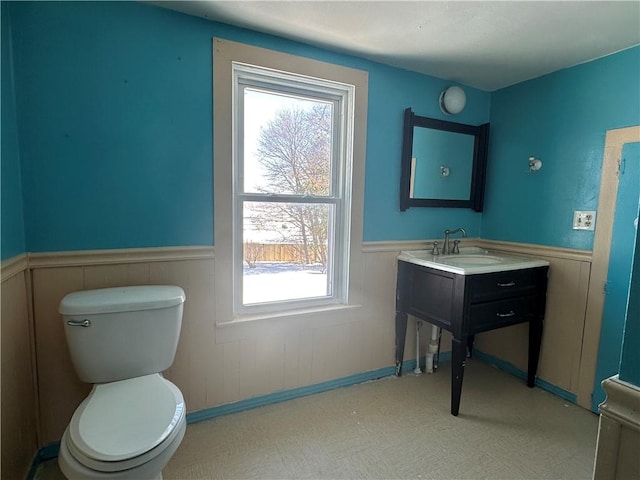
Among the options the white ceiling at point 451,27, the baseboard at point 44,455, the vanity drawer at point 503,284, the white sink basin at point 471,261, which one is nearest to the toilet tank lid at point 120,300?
the baseboard at point 44,455

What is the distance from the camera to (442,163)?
241cm

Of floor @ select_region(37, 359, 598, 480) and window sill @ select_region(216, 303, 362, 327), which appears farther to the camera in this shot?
window sill @ select_region(216, 303, 362, 327)

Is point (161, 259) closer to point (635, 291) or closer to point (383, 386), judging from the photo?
Answer: point (383, 386)

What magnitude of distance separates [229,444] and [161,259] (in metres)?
0.98

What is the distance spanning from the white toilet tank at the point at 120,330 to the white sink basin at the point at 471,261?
1.42m

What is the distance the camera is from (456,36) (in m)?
1.75

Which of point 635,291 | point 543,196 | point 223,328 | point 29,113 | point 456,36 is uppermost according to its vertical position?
point 456,36

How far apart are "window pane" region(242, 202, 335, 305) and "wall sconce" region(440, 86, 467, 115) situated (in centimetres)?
109

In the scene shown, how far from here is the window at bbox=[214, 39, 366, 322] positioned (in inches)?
70.0

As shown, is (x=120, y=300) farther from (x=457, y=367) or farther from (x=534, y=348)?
(x=534, y=348)

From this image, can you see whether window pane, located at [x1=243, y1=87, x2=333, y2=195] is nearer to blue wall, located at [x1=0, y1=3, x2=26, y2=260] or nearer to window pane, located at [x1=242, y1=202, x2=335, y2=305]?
window pane, located at [x1=242, y1=202, x2=335, y2=305]

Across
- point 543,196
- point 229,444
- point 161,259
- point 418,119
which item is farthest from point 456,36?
point 229,444

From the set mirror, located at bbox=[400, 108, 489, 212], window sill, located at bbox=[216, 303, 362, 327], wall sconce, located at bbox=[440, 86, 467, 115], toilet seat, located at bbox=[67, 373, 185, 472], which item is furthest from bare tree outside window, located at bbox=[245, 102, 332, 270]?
toilet seat, located at bbox=[67, 373, 185, 472]

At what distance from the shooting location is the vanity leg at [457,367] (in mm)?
1864
